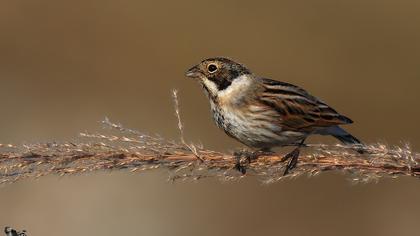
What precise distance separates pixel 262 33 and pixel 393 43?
2.25 metres

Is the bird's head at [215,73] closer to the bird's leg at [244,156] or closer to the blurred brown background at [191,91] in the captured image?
the bird's leg at [244,156]

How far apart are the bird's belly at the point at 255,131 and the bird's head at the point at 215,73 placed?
31cm

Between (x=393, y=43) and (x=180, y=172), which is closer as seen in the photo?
(x=180, y=172)

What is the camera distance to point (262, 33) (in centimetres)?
1741

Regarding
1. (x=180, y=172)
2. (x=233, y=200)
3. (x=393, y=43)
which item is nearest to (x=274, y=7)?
(x=393, y=43)

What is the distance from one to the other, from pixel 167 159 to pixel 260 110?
65.1 inches

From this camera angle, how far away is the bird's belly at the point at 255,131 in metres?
6.63

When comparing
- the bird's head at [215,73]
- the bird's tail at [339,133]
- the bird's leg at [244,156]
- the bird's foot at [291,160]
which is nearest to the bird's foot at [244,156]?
the bird's leg at [244,156]

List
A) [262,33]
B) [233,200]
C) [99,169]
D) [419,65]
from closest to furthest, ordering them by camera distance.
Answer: [99,169] < [233,200] < [419,65] < [262,33]

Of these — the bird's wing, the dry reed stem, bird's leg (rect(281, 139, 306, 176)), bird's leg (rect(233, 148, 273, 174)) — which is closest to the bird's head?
the bird's wing

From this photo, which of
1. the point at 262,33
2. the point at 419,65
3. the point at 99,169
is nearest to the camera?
the point at 99,169

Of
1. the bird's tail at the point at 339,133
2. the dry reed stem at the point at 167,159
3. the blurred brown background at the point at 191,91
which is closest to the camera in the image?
the dry reed stem at the point at 167,159

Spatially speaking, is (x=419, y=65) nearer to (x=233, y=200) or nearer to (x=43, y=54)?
(x=233, y=200)

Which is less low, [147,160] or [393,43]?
[393,43]
